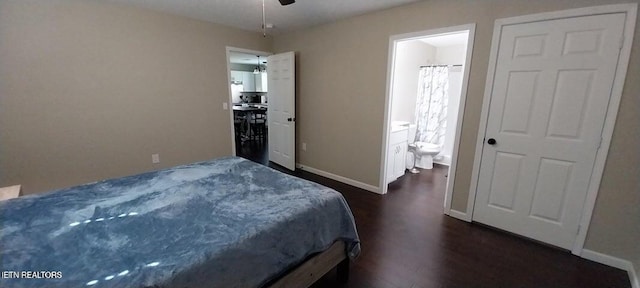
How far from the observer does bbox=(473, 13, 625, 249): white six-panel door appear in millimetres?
1834

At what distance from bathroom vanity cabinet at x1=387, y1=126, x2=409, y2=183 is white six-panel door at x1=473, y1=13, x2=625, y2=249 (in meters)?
1.12

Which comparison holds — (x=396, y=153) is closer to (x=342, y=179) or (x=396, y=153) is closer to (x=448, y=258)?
(x=342, y=179)

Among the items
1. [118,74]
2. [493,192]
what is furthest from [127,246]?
[493,192]

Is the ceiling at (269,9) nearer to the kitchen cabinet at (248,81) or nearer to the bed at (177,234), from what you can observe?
the bed at (177,234)

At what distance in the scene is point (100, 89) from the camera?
2789 mm

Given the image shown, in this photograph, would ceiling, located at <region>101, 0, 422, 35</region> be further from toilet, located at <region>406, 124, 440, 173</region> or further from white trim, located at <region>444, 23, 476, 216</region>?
toilet, located at <region>406, 124, 440, 173</region>

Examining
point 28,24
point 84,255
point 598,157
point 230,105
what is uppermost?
point 28,24

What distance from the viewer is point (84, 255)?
3.35ft

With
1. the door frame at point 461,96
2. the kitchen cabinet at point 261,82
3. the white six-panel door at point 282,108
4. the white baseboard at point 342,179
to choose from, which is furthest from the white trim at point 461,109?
the kitchen cabinet at point 261,82

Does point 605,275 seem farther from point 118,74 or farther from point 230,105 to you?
point 118,74

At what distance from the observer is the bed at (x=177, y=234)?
96cm

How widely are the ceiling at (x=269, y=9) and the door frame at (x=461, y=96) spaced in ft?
1.24

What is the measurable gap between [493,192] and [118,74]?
14.1 ft

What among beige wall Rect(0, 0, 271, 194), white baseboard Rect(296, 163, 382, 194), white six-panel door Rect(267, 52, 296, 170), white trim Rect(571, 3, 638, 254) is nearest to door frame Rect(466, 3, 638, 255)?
white trim Rect(571, 3, 638, 254)
